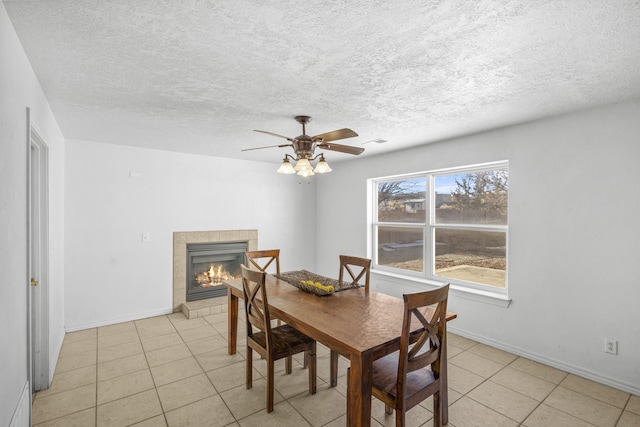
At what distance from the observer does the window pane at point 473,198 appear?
11.3 feet

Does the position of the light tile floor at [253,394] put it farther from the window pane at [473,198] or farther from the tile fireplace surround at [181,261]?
the window pane at [473,198]

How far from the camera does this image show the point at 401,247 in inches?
179

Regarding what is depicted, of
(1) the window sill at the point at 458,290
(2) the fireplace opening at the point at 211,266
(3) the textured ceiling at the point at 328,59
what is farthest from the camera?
(2) the fireplace opening at the point at 211,266

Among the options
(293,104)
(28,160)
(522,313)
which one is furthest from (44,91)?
(522,313)

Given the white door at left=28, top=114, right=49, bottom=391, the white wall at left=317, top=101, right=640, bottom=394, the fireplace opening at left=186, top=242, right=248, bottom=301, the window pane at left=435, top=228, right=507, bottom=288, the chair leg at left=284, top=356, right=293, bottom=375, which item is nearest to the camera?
the white door at left=28, top=114, right=49, bottom=391

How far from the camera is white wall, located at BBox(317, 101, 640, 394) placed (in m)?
2.49

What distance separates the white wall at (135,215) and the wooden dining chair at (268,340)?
2.41m

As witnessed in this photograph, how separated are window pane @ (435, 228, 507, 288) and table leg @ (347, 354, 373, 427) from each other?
2.50 m

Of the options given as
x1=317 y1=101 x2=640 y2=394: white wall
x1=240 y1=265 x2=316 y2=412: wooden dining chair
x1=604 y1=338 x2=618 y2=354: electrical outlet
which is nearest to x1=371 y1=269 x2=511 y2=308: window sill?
x1=317 y1=101 x2=640 y2=394: white wall

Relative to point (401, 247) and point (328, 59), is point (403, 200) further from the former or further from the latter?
point (328, 59)

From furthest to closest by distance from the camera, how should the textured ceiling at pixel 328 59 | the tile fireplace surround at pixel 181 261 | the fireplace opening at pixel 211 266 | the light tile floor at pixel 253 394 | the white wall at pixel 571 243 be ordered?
the fireplace opening at pixel 211 266 → the tile fireplace surround at pixel 181 261 → the white wall at pixel 571 243 → the light tile floor at pixel 253 394 → the textured ceiling at pixel 328 59

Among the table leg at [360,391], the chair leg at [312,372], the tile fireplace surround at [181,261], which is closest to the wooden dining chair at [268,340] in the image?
the chair leg at [312,372]

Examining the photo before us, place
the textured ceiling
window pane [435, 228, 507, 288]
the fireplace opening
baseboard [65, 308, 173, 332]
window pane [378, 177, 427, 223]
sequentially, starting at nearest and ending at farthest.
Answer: the textured ceiling, window pane [435, 228, 507, 288], baseboard [65, 308, 173, 332], window pane [378, 177, 427, 223], the fireplace opening

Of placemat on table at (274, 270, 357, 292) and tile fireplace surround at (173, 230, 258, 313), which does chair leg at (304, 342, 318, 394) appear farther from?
tile fireplace surround at (173, 230, 258, 313)
